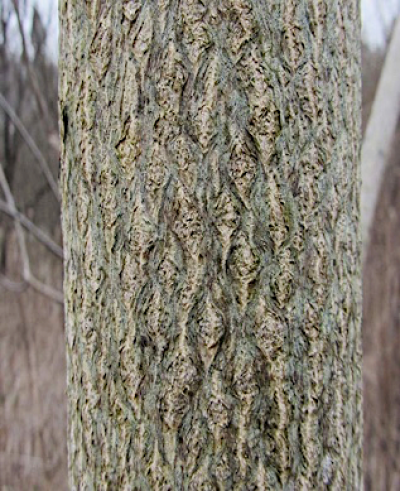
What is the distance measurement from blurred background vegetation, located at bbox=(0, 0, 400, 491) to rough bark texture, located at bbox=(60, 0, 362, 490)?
1839 mm

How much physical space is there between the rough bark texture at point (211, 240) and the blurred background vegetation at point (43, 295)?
184 cm

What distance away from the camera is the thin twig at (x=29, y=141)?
248 centimetres

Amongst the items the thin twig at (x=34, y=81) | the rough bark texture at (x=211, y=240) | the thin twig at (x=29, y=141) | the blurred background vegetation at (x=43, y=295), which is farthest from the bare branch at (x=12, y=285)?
the rough bark texture at (x=211, y=240)

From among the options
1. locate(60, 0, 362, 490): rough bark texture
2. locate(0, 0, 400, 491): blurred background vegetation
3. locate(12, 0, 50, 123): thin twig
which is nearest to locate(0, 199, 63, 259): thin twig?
locate(0, 0, 400, 491): blurred background vegetation

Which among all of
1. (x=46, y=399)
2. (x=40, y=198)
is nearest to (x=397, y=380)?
(x=46, y=399)

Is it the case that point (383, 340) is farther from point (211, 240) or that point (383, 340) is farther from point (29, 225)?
point (211, 240)

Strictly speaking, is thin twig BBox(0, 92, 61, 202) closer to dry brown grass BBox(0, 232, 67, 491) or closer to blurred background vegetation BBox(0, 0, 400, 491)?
blurred background vegetation BBox(0, 0, 400, 491)

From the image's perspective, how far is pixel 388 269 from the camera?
123 inches

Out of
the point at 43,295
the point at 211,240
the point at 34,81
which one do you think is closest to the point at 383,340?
the point at 43,295

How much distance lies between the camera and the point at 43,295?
284 cm

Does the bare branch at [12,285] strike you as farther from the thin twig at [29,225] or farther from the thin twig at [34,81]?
the thin twig at [34,81]

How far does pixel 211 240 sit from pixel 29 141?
204cm

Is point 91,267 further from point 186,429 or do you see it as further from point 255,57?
point 255,57

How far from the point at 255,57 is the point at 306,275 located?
0.30 meters
